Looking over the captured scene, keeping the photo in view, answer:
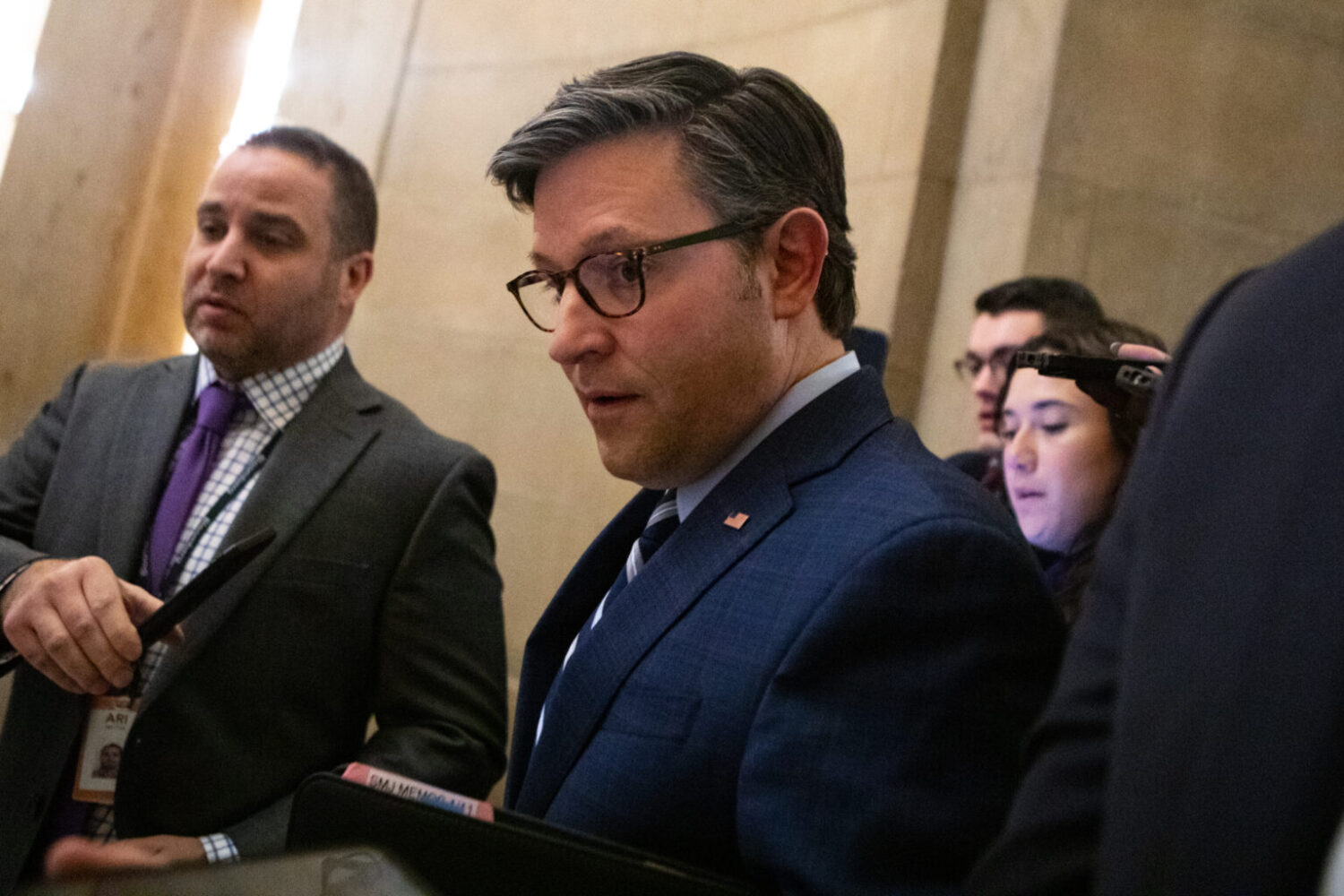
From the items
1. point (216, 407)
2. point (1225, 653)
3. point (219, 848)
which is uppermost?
point (1225, 653)

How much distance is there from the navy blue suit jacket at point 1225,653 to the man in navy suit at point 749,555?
376mm

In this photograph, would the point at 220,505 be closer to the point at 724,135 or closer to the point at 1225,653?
the point at 724,135

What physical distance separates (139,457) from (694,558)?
1.35 m

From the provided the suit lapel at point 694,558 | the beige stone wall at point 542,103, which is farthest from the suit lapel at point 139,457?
the beige stone wall at point 542,103

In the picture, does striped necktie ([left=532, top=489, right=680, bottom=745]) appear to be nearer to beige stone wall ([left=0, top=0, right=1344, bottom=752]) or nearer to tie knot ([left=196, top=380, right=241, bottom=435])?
tie knot ([left=196, top=380, right=241, bottom=435])

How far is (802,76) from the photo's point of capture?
4031 mm

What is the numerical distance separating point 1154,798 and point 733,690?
0.63m

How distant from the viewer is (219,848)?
193 centimetres

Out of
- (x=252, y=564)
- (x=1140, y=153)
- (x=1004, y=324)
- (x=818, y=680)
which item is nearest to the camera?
(x=818, y=680)

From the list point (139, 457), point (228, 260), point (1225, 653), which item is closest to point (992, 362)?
point (228, 260)

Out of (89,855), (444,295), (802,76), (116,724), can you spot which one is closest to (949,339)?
(802,76)

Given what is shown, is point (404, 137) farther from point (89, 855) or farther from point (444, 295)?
point (89, 855)

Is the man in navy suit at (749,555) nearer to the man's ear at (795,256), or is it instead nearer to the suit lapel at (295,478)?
the man's ear at (795,256)

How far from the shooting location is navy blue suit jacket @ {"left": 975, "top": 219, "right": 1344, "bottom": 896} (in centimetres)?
60
